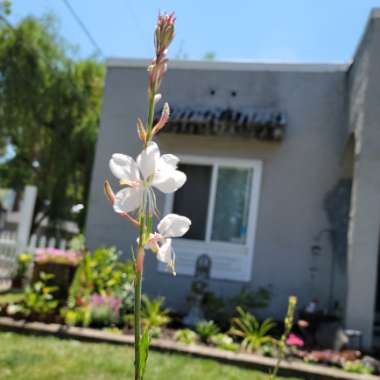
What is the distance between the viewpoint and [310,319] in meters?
6.55

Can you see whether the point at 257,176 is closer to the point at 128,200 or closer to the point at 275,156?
the point at 275,156

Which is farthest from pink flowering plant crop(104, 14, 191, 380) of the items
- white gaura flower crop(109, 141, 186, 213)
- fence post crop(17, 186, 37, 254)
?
fence post crop(17, 186, 37, 254)

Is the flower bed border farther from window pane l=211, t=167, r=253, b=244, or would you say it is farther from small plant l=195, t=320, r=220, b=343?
window pane l=211, t=167, r=253, b=244

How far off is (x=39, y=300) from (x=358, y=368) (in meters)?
3.66

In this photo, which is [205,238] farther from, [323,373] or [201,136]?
[323,373]

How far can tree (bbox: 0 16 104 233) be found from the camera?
14.8 meters

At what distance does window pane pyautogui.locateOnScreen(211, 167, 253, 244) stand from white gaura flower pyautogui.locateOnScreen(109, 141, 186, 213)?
283 inches

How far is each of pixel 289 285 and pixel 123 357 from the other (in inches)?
150

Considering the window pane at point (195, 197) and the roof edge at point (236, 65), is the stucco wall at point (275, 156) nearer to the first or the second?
the roof edge at point (236, 65)

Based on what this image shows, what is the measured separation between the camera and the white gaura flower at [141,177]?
841mm

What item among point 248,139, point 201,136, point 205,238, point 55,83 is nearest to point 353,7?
point 248,139

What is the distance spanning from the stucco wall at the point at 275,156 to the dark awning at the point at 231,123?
1.07ft

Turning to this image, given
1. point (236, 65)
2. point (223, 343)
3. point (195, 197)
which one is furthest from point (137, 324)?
point (236, 65)

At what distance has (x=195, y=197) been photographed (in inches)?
329
